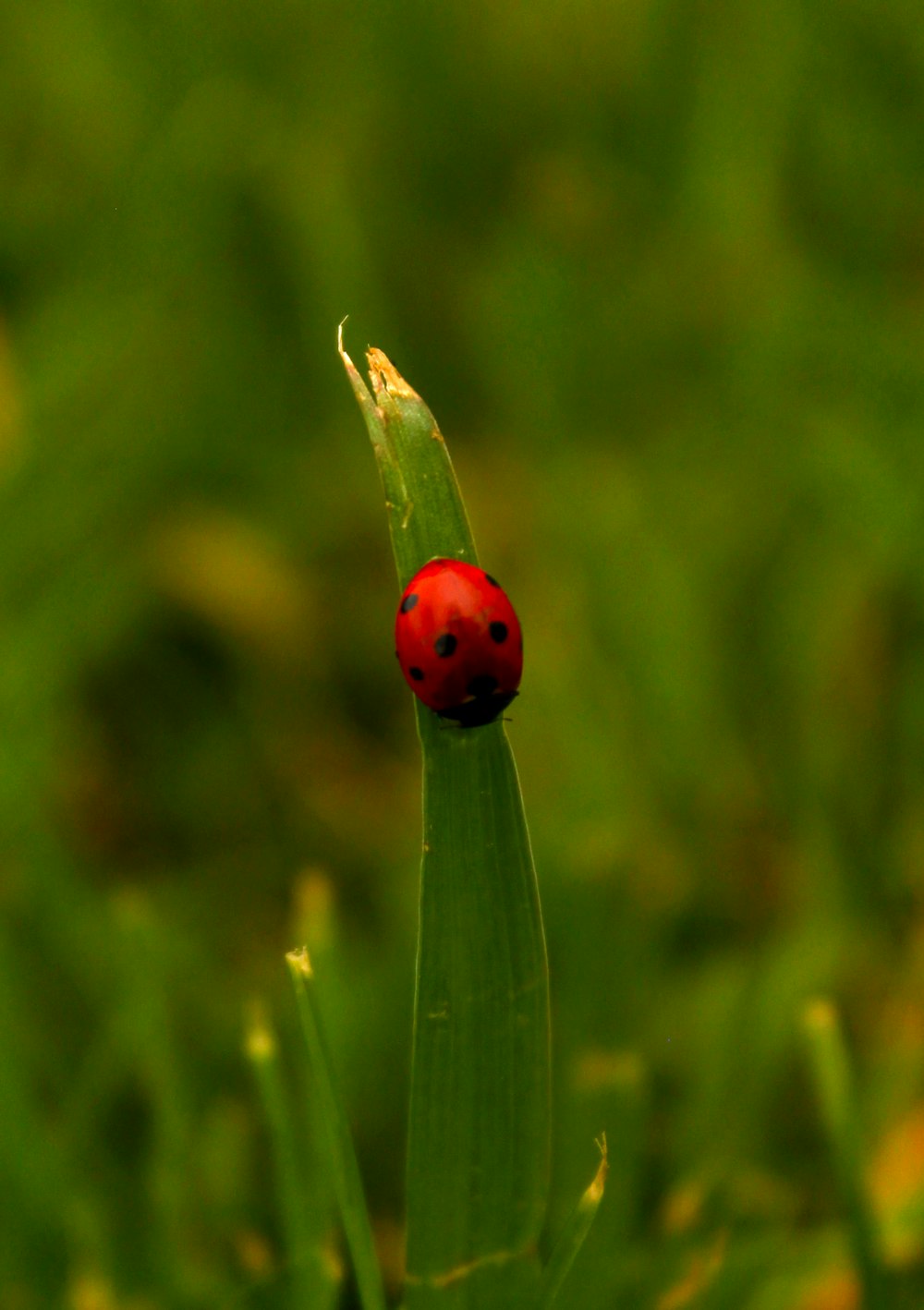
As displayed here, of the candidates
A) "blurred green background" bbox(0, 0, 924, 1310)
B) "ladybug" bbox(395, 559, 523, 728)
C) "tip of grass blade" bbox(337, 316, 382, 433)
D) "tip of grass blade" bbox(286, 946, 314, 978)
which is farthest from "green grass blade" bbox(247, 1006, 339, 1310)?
"tip of grass blade" bbox(337, 316, 382, 433)

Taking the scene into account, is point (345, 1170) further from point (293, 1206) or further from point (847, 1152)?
point (847, 1152)

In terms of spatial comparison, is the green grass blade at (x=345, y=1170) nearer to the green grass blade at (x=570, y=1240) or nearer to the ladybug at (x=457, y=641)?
the green grass blade at (x=570, y=1240)

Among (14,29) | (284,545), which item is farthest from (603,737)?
(14,29)

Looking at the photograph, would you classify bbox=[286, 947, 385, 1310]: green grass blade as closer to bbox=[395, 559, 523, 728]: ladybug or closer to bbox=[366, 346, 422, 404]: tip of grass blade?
bbox=[395, 559, 523, 728]: ladybug

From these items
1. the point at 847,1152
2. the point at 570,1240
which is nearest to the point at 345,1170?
the point at 570,1240

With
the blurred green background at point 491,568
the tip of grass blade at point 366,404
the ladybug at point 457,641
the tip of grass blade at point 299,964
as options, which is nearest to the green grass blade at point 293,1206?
the blurred green background at point 491,568
